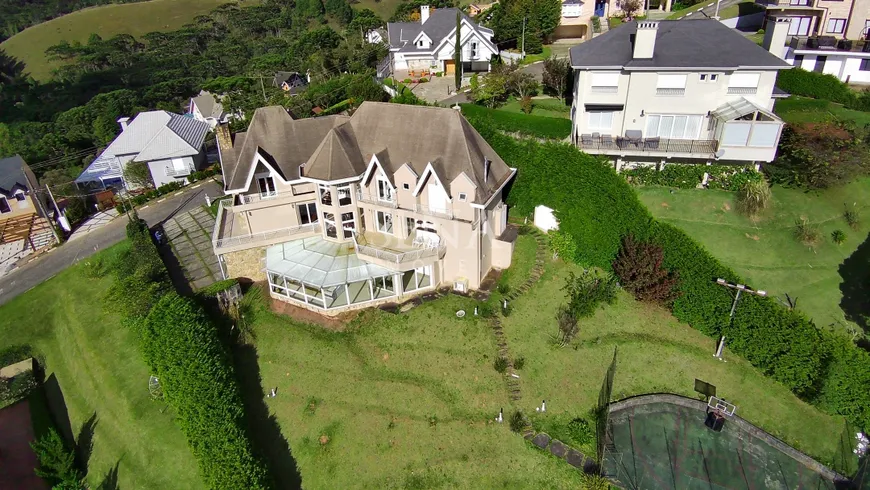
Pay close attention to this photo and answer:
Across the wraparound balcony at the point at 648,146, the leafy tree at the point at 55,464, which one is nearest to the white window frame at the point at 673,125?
the wraparound balcony at the point at 648,146

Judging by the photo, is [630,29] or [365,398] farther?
[630,29]

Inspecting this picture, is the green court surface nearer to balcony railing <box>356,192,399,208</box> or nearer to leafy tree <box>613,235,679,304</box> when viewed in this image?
leafy tree <box>613,235,679,304</box>

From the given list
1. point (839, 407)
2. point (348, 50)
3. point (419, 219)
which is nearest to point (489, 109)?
point (419, 219)

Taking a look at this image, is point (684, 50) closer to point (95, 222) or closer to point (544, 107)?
point (544, 107)

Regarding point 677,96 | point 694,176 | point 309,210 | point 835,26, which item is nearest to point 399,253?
point 309,210

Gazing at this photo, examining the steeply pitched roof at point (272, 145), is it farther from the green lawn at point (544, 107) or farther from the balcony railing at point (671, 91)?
the balcony railing at point (671, 91)

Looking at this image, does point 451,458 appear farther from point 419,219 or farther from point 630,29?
point 630,29

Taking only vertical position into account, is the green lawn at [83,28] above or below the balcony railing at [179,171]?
above

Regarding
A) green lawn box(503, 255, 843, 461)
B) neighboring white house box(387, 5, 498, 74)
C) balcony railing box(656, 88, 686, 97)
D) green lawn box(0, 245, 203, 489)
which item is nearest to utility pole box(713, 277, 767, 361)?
green lawn box(503, 255, 843, 461)
